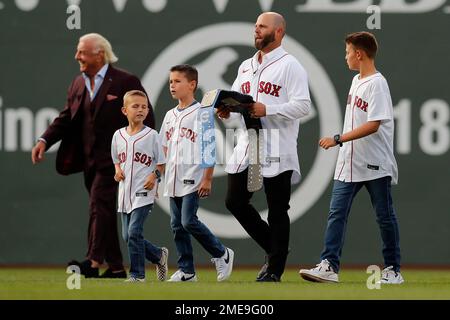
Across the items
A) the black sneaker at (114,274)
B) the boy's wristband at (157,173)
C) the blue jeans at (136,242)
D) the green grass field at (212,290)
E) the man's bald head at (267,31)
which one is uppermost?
the man's bald head at (267,31)

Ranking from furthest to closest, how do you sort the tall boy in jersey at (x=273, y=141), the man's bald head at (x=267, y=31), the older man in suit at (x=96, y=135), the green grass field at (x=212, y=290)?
the older man in suit at (x=96, y=135)
the man's bald head at (x=267, y=31)
the tall boy in jersey at (x=273, y=141)
the green grass field at (x=212, y=290)

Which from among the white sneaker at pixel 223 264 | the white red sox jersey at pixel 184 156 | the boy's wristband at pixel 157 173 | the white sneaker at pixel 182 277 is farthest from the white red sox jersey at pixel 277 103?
the white sneaker at pixel 182 277

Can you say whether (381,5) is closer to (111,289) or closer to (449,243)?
(449,243)

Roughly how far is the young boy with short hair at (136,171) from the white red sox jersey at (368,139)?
1.40 m

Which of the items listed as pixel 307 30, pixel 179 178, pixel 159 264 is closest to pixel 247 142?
pixel 179 178

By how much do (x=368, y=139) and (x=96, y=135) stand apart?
221 centimetres

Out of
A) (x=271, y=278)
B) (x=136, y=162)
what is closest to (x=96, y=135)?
(x=136, y=162)

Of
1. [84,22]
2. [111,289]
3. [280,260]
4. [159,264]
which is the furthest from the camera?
[84,22]

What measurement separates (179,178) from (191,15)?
290 centimetres

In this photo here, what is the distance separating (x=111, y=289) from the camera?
8141mm

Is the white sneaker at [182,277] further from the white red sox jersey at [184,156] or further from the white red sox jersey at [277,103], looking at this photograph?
the white red sox jersey at [277,103]

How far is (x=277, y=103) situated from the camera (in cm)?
895

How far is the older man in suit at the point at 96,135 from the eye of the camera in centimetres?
970

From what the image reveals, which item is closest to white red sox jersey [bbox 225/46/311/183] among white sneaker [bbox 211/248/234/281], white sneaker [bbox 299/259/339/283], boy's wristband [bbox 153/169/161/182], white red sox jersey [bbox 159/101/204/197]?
white red sox jersey [bbox 159/101/204/197]
